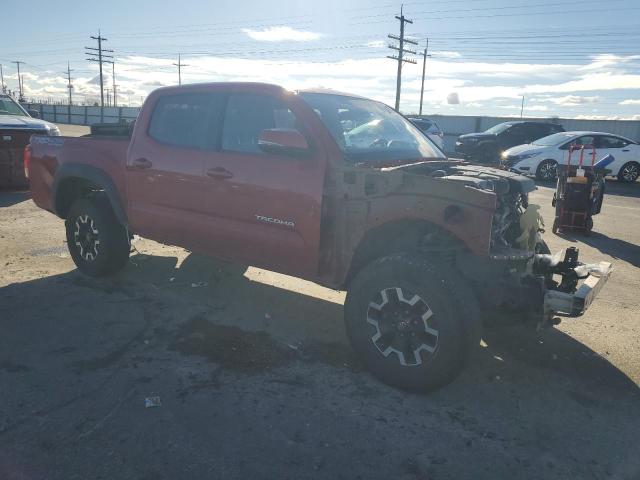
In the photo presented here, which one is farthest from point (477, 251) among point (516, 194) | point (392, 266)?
point (516, 194)

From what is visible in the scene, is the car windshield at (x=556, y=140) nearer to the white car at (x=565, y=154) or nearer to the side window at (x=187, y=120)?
the white car at (x=565, y=154)

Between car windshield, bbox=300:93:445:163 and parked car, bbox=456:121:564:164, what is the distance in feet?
51.6

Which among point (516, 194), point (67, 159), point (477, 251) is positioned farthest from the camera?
point (67, 159)

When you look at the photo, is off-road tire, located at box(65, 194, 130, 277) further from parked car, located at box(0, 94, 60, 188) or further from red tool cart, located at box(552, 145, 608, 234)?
red tool cart, located at box(552, 145, 608, 234)

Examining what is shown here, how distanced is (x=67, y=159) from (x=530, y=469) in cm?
491

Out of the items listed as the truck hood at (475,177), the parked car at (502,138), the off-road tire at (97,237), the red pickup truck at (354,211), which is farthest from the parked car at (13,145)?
the parked car at (502,138)

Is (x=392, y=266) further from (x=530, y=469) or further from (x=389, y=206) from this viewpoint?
(x=530, y=469)

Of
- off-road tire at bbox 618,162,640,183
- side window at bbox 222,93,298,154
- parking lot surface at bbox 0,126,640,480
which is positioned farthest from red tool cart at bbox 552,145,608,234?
off-road tire at bbox 618,162,640,183

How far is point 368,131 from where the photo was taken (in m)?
4.18

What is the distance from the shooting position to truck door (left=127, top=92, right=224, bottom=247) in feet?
14.5

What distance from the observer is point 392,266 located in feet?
10.9

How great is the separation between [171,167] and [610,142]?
15.0m

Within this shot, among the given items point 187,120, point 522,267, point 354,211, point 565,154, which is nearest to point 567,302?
point 522,267

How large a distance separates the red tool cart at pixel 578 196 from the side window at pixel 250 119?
19.0 ft
